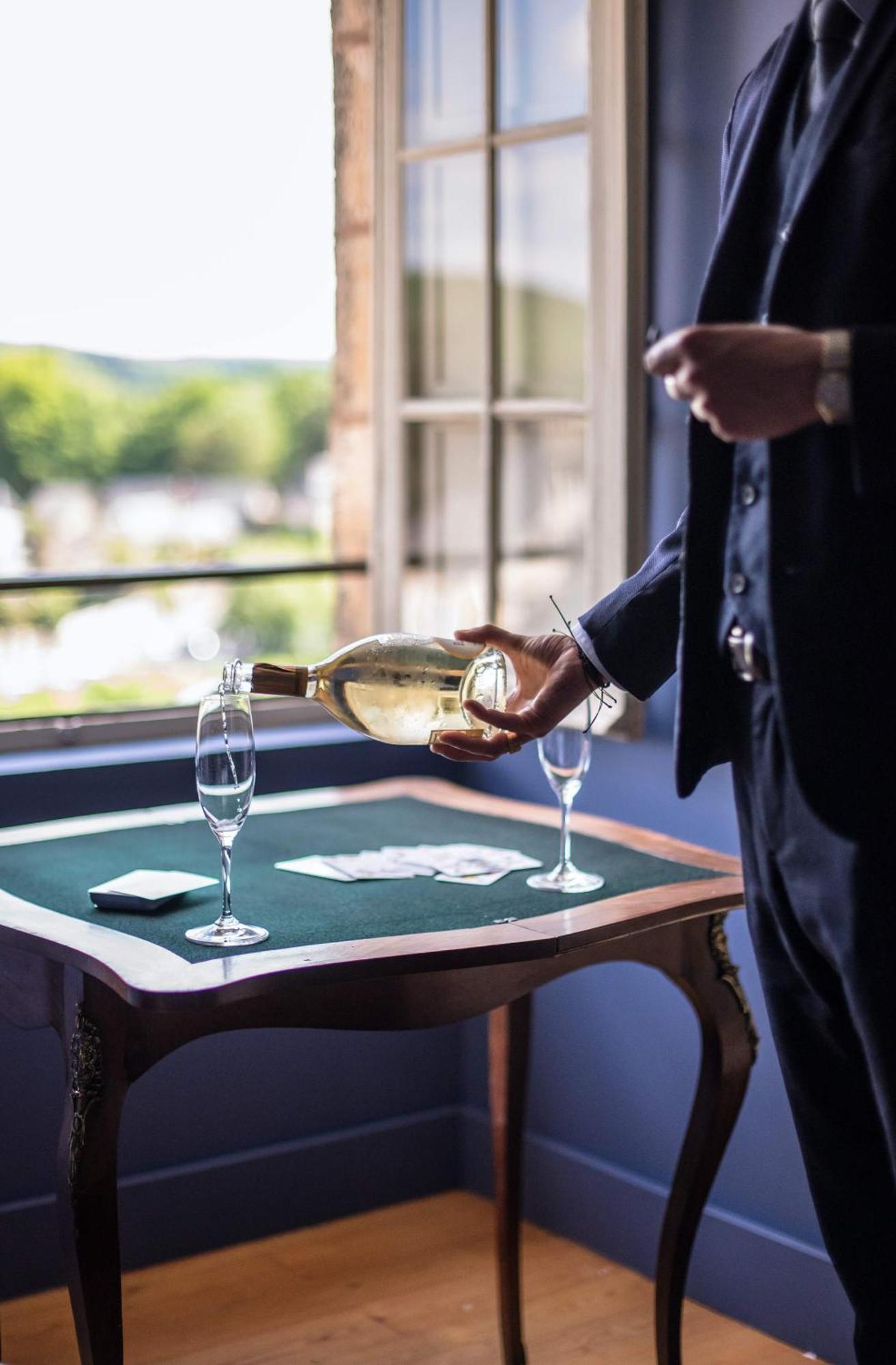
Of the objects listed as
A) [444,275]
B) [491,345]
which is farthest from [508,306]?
[444,275]

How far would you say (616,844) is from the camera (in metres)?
2.33

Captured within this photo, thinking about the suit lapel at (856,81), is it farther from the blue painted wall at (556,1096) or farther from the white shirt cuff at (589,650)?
the blue painted wall at (556,1096)

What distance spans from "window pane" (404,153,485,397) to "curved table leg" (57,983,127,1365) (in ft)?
5.19

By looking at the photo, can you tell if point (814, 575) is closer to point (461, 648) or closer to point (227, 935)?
point (461, 648)

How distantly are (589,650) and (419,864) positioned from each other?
52 cm

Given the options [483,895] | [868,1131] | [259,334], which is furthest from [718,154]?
[259,334]

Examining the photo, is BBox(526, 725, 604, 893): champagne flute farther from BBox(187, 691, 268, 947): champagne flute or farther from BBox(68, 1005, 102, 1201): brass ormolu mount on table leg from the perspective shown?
BBox(68, 1005, 102, 1201): brass ormolu mount on table leg

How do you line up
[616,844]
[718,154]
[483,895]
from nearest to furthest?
[483,895], [616,844], [718,154]

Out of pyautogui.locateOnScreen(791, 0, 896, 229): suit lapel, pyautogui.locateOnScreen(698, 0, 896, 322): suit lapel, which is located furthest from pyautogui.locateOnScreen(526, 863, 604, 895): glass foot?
pyautogui.locateOnScreen(791, 0, 896, 229): suit lapel

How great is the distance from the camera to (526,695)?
1897 millimetres

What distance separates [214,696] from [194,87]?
28.4 ft

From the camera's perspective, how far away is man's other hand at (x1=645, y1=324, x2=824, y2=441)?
125cm

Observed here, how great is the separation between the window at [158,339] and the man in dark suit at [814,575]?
399cm

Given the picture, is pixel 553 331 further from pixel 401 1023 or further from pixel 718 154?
pixel 401 1023
